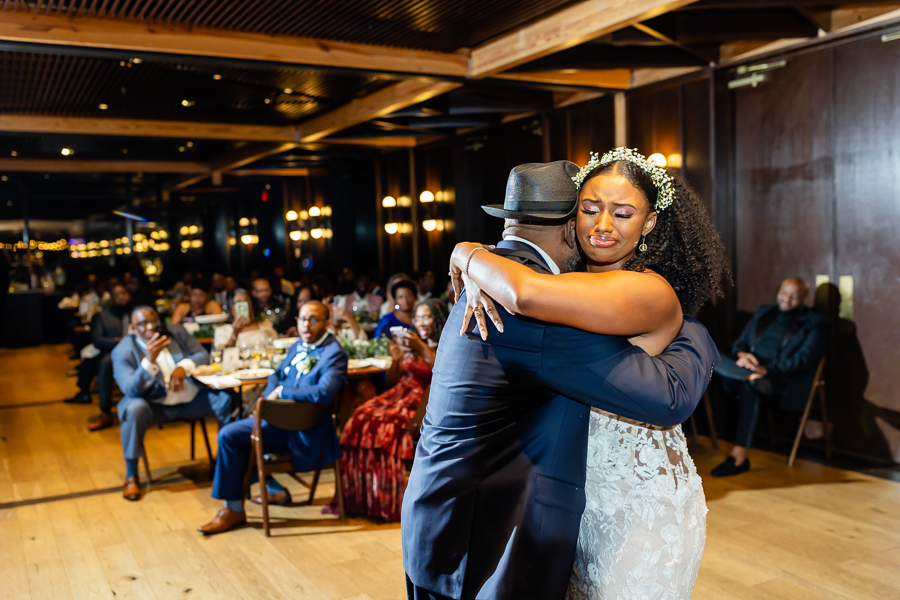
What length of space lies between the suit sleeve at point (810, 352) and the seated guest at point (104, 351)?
6383mm

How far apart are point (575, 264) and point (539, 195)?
0.26 m

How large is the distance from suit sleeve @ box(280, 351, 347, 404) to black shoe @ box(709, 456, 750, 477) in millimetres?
2845

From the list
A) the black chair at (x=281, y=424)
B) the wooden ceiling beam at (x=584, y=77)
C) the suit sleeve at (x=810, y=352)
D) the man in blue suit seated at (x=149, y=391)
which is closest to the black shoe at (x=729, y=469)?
the suit sleeve at (x=810, y=352)

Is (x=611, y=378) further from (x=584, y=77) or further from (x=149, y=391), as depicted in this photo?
(x=584, y=77)

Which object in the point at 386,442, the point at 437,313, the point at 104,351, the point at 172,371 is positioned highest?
the point at 437,313

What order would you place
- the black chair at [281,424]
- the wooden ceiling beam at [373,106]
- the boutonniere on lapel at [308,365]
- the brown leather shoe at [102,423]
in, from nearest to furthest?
1. the black chair at [281,424]
2. the boutonniere on lapel at [308,365]
3. the wooden ceiling beam at [373,106]
4. the brown leather shoe at [102,423]

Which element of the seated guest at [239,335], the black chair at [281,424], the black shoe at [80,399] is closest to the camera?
the black chair at [281,424]

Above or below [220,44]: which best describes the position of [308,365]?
below

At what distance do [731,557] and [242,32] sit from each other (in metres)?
4.78

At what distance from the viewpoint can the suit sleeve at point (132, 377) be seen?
17.7ft

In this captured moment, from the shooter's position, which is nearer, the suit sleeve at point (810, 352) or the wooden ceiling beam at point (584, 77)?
the suit sleeve at point (810, 352)

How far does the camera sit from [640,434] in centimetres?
177

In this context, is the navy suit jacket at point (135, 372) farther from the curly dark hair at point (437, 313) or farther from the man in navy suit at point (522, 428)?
the man in navy suit at point (522, 428)

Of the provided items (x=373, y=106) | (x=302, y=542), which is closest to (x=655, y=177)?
(x=302, y=542)
